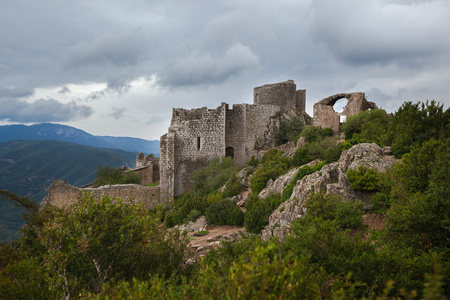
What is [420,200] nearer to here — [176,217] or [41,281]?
[41,281]

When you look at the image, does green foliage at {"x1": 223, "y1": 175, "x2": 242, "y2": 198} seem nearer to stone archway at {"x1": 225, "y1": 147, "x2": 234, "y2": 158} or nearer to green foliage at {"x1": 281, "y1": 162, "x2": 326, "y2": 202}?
green foliage at {"x1": 281, "y1": 162, "x2": 326, "y2": 202}

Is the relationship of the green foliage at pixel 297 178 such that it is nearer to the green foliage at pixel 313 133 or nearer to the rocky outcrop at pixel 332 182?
the rocky outcrop at pixel 332 182

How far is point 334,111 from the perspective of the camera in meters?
24.5

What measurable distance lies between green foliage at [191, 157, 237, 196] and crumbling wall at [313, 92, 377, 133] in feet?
28.1

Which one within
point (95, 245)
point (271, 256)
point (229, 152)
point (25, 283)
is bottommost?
point (25, 283)

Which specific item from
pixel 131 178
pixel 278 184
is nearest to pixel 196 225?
pixel 278 184

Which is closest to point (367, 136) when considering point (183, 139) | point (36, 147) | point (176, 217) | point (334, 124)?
point (334, 124)

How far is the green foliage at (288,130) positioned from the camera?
89.4 ft

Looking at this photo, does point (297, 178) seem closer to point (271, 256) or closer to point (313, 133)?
point (313, 133)

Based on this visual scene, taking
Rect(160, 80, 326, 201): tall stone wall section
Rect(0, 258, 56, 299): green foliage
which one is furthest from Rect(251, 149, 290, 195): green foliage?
Rect(0, 258, 56, 299): green foliage

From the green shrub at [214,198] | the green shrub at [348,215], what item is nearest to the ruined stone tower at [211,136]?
the green shrub at [214,198]

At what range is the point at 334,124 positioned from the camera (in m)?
24.2

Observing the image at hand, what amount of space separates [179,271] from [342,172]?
9019mm

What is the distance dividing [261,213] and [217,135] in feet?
42.2
